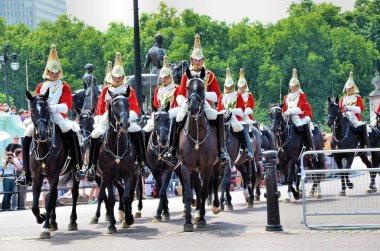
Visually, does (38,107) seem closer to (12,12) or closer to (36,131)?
(36,131)

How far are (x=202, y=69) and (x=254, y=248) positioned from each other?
5336 millimetres

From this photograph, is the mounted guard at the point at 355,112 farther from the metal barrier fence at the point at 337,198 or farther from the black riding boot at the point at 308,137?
the metal barrier fence at the point at 337,198

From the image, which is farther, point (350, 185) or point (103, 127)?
point (103, 127)

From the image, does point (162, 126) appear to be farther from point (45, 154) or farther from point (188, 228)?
point (188, 228)

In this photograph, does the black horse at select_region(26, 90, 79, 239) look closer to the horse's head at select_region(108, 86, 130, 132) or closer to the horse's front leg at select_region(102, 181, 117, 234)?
the horse's front leg at select_region(102, 181, 117, 234)

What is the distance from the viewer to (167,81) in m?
21.7

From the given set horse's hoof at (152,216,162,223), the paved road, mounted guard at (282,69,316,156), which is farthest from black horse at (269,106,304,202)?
horse's hoof at (152,216,162,223)

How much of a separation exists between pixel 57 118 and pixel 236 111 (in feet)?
21.1

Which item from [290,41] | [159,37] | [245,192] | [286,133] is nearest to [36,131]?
[245,192]

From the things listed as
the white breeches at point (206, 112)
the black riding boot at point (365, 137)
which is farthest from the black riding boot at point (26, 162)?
the black riding boot at point (365, 137)

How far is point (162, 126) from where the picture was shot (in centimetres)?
2005

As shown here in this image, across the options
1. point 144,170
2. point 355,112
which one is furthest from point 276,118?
point 144,170

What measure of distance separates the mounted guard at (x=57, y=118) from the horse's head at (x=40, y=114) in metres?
0.71

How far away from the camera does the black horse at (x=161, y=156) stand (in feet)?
65.7
